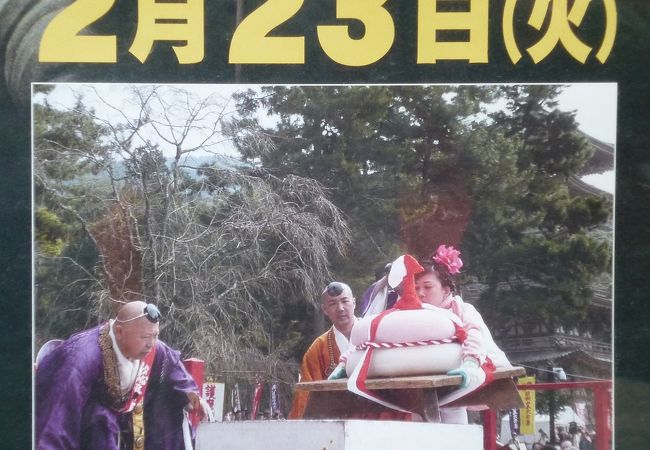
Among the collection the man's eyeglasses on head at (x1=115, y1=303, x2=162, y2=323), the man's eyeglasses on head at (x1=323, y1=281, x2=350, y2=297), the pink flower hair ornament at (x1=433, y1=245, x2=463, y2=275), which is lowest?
the man's eyeglasses on head at (x1=115, y1=303, x2=162, y2=323)

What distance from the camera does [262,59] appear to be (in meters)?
3.16

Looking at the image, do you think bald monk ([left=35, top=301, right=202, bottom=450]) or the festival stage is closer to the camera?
the festival stage

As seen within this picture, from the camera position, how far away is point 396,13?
3.16m

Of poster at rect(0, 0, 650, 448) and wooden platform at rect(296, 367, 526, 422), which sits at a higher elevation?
poster at rect(0, 0, 650, 448)

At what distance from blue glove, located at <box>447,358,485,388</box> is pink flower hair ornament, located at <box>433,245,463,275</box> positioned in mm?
292

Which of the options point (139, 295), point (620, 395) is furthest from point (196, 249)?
point (620, 395)

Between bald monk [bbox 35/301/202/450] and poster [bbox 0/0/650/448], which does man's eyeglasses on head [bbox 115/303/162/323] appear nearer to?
bald monk [bbox 35/301/202/450]

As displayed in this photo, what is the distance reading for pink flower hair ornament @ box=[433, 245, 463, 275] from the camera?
10.3 ft

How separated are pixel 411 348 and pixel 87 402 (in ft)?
3.46

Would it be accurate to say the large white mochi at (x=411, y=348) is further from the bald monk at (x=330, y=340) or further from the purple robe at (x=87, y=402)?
the purple robe at (x=87, y=402)

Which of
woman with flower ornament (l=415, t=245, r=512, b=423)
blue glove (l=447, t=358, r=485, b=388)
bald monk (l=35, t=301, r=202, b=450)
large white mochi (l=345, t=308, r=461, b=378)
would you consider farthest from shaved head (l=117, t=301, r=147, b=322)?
blue glove (l=447, t=358, r=485, b=388)

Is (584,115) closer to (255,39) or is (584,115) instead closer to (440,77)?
(440,77)

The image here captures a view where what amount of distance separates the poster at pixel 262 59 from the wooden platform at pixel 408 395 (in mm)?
382

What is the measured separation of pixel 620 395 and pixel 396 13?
144 cm
